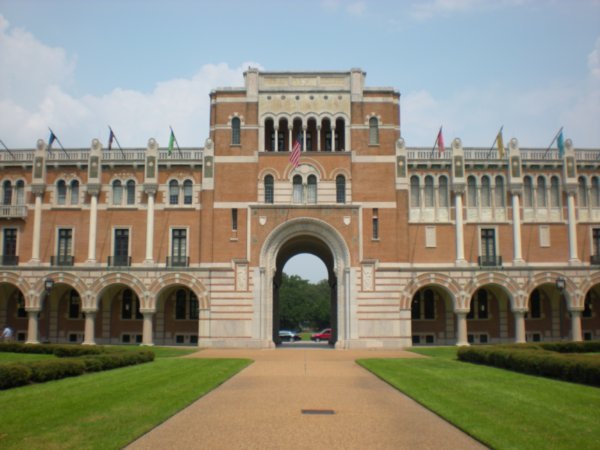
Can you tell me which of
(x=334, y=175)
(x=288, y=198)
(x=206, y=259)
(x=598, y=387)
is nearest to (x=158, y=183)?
(x=206, y=259)

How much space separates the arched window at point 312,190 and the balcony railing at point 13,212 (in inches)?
812

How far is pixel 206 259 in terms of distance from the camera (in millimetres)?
44750

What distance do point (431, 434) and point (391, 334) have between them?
31111 mm

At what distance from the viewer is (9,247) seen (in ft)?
153

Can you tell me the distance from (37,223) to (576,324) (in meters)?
38.6

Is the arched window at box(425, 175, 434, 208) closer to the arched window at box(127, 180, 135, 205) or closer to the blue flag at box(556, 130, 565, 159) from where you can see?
the blue flag at box(556, 130, 565, 159)

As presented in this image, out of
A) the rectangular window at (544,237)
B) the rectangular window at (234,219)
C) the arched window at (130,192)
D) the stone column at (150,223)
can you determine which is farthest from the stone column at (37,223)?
the rectangular window at (544,237)

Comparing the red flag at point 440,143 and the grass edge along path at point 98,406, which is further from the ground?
the red flag at point 440,143

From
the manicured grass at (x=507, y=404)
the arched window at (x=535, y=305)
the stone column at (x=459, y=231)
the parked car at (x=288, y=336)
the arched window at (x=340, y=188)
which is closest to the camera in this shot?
the manicured grass at (x=507, y=404)

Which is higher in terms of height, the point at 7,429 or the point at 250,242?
the point at 250,242

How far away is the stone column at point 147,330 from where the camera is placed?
44188mm

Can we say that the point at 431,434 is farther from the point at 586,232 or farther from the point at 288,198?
the point at 586,232

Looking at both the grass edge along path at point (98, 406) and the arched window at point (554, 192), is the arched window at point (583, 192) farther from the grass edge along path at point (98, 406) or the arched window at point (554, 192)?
the grass edge along path at point (98, 406)

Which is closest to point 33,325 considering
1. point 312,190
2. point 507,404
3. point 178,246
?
point 178,246
